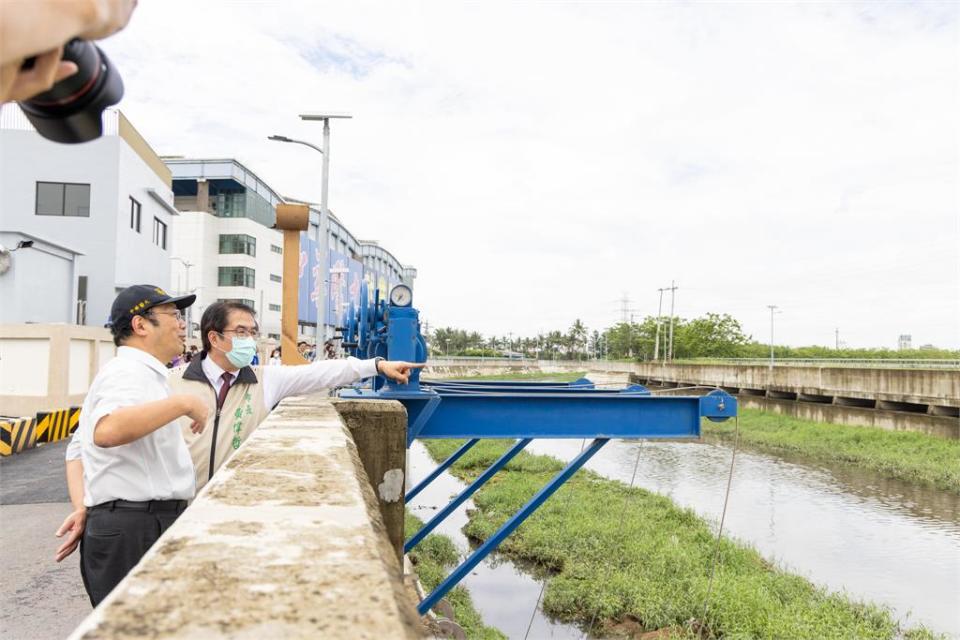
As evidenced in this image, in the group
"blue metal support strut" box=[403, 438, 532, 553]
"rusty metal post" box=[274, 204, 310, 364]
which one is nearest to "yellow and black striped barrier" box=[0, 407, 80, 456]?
"rusty metal post" box=[274, 204, 310, 364]

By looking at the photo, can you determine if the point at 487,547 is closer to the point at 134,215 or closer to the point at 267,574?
the point at 267,574

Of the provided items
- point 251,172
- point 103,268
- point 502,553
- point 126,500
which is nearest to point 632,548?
point 502,553

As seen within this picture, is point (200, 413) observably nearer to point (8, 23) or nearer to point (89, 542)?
point (89, 542)

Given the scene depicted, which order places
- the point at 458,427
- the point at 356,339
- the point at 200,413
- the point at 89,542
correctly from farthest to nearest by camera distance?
the point at 356,339, the point at 458,427, the point at 89,542, the point at 200,413

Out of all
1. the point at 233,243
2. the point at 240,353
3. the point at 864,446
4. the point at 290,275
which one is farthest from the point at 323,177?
the point at 233,243

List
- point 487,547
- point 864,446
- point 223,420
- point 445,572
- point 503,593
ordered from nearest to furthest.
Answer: point 223,420
point 487,547
point 445,572
point 503,593
point 864,446

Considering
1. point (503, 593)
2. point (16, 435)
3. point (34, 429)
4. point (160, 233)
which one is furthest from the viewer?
point (160, 233)

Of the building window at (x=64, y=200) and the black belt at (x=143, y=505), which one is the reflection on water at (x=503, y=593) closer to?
the black belt at (x=143, y=505)

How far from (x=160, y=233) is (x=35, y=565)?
2431cm

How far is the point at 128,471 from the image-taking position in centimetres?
221

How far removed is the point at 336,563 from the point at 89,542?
1.60 m

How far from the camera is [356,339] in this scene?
21.6 ft

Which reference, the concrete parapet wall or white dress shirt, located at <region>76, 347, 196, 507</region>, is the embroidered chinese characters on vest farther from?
the concrete parapet wall

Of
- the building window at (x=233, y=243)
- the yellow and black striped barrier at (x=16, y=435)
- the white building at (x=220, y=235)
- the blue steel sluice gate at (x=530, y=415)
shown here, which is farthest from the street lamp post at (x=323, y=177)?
the building window at (x=233, y=243)
